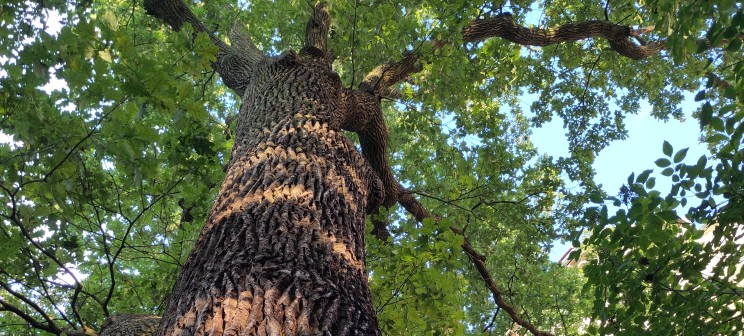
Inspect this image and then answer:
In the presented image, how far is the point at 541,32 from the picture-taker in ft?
22.4

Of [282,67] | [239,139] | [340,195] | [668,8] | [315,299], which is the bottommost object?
[315,299]

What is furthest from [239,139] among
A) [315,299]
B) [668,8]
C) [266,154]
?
[668,8]

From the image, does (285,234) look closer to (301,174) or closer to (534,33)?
(301,174)

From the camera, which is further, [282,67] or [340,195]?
[282,67]

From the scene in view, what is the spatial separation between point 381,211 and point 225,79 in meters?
2.49

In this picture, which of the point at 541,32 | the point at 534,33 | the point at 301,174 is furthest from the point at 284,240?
the point at 541,32

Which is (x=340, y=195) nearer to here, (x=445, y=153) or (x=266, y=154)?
(x=266, y=154)

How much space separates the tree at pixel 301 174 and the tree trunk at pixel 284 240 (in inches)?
0.4

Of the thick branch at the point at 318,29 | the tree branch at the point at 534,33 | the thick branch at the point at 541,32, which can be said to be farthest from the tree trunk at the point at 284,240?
the thick branch at the point at 541,32

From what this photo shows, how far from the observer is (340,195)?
2.89 metres

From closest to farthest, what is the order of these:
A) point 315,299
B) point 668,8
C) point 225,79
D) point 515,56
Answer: point 315,299 < point 668,8 < point 225,79 < point 515,56

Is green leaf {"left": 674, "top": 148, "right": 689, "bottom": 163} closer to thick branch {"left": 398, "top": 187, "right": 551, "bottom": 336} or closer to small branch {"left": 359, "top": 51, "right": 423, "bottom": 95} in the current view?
thick branch {"left": 398, "top": 187, "right": 551, "bottom": 336}

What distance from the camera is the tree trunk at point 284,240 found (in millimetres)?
1777

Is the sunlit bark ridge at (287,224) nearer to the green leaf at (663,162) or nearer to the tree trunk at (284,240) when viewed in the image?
the tree trunk at (284,240)
